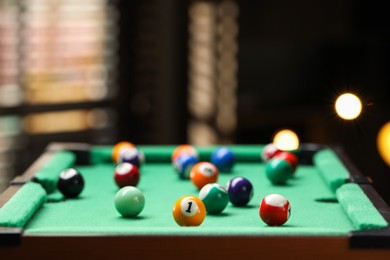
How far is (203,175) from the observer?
120 inches

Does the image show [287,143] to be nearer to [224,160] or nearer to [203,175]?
[224,160]

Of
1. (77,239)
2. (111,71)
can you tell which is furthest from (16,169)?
(77,239)

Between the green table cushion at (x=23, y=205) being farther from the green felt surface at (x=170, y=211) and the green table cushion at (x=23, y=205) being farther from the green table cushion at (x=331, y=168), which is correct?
the green table cushion at (x=331, y=168)

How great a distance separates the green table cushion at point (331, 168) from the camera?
2.96 m

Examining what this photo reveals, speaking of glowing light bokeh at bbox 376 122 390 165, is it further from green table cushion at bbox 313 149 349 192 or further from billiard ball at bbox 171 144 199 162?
billiard ball at bbox 171 144 199 162

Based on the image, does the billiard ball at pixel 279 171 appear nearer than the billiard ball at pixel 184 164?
Yes

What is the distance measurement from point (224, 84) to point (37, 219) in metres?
3.30

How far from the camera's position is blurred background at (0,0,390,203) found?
18.3ft

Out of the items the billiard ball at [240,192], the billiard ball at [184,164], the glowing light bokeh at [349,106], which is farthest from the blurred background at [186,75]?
the billiard ball at [240,192]

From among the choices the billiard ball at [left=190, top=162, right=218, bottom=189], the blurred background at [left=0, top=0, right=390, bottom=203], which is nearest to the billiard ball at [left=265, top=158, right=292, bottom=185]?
the billiard ball at [left=190, top=162, right=218, bottom=189]

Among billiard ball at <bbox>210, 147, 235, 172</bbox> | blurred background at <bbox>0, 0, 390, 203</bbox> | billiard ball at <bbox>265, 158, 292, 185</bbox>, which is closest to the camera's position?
billiard ball at <bbox>265, 158, 292, 185</bbox>

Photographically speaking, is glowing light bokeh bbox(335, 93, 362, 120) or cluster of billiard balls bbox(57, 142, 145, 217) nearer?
cluster of billiard balls bbox(57, 142, 145, 217)

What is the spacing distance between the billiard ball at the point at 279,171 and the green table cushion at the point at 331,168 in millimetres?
146

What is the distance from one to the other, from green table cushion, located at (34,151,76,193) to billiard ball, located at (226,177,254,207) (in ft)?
2.20
